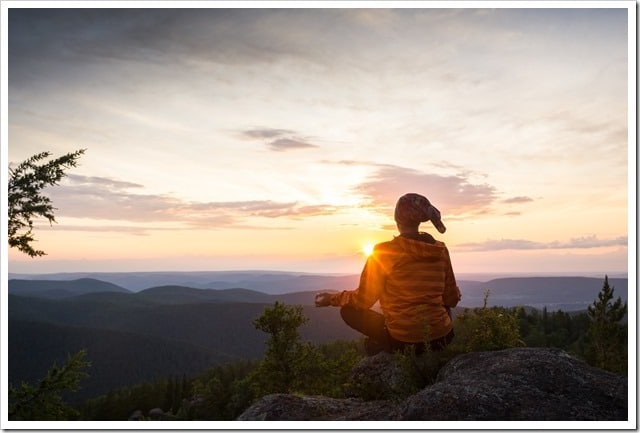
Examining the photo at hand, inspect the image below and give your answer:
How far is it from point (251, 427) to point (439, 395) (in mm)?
2321

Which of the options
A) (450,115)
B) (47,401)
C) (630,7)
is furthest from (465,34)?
(47,401)

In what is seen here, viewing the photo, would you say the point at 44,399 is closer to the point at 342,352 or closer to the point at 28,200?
the point at 28,200

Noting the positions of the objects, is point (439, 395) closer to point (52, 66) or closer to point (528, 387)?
point (528, 387)

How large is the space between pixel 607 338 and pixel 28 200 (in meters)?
9.80

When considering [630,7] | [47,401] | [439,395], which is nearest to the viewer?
[439,395]

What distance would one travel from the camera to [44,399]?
7.67m

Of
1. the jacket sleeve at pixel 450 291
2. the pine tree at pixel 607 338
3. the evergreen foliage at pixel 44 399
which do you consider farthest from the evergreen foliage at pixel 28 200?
the pine tree at pixel 607 338

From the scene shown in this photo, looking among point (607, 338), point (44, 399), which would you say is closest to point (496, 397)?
point (607, 338)

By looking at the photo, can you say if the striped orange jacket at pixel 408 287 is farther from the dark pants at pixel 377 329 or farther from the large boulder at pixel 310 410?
the large boulder at pixel 310 410

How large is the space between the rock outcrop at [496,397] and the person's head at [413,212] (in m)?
1.80

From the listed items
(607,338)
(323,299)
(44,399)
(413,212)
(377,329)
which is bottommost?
(44,399)

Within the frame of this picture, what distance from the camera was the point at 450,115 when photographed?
9.45 metres

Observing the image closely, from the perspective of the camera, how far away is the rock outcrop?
5.05 m

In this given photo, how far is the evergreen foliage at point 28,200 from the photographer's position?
789cm
